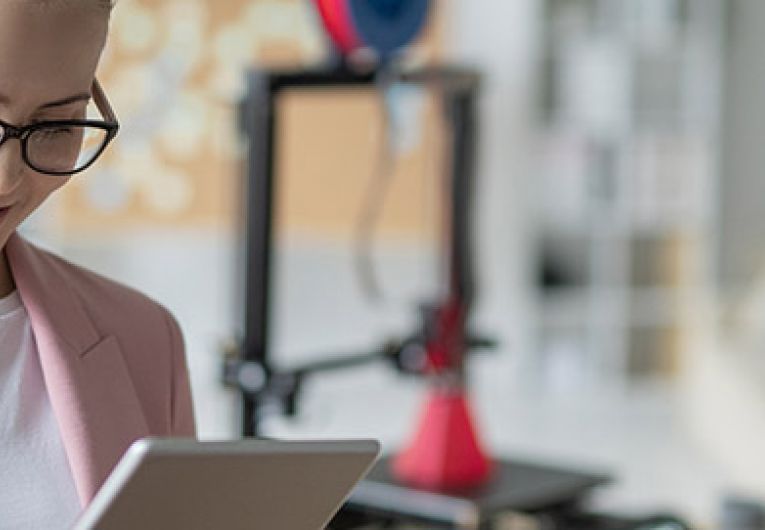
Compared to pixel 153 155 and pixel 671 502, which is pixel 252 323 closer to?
pixel 671 502

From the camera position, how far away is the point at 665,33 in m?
5.42

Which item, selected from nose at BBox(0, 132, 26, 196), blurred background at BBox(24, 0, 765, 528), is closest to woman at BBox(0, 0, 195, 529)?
nose at BBox(0, 132, 26, 196)

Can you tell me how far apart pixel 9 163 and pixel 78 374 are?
0.18 meters

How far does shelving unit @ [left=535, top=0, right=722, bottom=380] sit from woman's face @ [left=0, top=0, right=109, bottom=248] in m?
4.49

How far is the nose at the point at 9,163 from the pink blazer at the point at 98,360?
0.14 meters

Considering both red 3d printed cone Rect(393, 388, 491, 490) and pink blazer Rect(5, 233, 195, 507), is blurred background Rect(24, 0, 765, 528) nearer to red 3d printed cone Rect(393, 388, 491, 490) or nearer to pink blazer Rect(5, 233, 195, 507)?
red 3d printed cone Rect(393, 388, 491, 490)

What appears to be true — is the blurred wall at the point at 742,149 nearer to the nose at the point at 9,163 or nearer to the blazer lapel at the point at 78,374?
the blazer lapel at the point at 78,374

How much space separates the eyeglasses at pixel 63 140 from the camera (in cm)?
90

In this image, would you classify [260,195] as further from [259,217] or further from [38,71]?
[38,71]

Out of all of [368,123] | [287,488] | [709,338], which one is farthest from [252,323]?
[368,123]

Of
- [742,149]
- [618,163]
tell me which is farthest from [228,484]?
[742,149]

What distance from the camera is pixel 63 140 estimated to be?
0.93 m

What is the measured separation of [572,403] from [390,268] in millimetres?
831

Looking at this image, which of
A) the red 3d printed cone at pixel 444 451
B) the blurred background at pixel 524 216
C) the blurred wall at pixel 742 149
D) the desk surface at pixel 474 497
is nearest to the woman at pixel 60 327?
the desk surface at pixel 474 497
